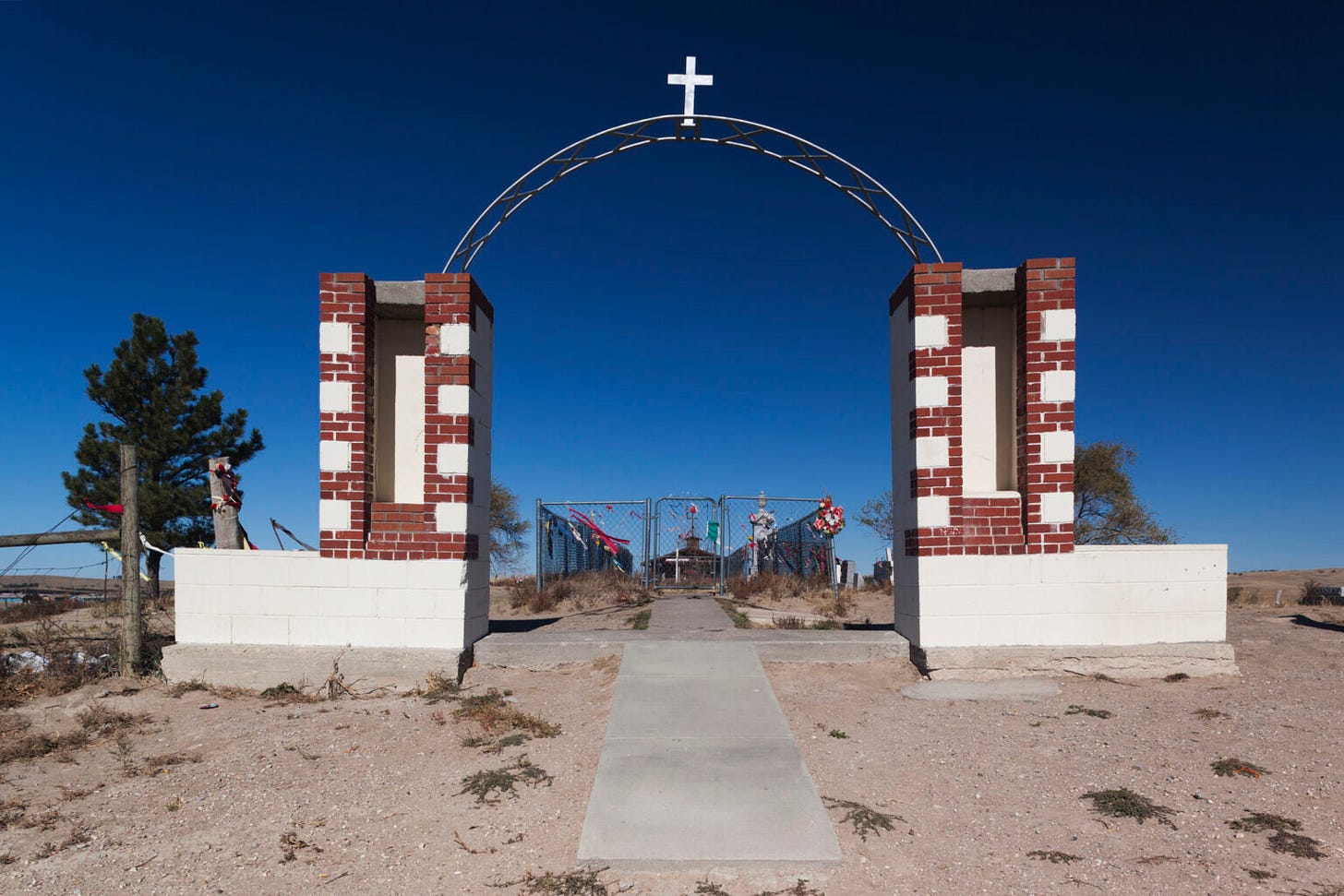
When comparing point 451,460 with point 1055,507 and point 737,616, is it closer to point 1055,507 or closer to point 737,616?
point 737,616

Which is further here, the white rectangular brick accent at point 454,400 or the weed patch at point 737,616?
the weed patch at point 737,616

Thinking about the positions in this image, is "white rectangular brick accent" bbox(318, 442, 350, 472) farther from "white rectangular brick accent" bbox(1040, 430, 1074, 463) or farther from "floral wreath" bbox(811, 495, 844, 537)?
"floral wreath" bbox(811, 495, 844, 537)

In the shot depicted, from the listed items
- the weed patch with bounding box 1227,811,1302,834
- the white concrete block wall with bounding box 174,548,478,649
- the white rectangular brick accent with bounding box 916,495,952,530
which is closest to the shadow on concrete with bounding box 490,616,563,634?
the white concrete block wall with bounding box 174,548,478,649

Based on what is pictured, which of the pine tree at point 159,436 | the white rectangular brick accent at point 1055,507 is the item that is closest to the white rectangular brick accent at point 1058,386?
the white rectangular brick accent at point 1055,507

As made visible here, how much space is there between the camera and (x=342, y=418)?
718 centimetres

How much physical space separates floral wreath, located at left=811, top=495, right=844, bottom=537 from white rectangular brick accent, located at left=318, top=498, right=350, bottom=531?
10.9 m

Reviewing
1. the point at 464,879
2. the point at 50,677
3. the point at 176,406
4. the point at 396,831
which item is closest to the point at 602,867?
the point at 464,879

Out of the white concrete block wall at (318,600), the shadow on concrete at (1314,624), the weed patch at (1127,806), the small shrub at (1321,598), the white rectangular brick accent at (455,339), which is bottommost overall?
the small shrub at (1321,598)

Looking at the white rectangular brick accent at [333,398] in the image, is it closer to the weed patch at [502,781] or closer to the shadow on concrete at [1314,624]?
the weed patch at [502,781]

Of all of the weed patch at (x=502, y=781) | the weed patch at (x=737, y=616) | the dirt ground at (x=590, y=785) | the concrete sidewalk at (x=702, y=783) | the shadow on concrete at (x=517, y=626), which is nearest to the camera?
the dirt ground at (x=590, y=785)

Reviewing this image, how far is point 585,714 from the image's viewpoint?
602 centimetres

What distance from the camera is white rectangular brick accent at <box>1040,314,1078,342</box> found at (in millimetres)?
7148

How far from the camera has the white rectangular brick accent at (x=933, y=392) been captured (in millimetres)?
7238

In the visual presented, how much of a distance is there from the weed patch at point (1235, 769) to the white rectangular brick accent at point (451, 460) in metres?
6.36
